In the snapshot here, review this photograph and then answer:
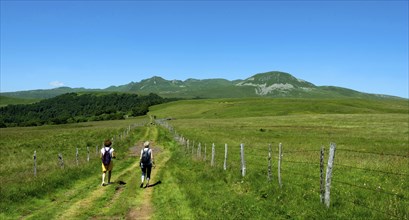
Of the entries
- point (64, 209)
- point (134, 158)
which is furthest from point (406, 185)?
point (134, 158)

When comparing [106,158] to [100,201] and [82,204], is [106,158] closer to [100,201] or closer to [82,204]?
[100,201]

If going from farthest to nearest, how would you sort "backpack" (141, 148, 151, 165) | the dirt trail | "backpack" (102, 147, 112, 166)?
"backpack" (102, 147, 112, 166), "backpack" (141, 148, 151, 165), the dirt trail

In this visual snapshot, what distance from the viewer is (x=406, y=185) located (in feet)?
55.9

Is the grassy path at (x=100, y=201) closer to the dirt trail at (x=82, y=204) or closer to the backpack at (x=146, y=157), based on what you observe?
the dirt trail at (x=82, y=204)

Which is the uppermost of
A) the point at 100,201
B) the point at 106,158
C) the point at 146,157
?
the point at 146,157

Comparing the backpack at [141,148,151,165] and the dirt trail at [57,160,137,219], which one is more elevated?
the backpack at [141,148,151,165]

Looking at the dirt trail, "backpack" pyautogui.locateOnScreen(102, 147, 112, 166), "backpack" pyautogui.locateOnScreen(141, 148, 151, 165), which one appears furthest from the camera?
"backpack" pyautogui.locateOnScreen(102, 147, 112, 166)

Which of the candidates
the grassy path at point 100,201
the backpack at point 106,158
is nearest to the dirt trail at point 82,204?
the grassy path at point 100,201

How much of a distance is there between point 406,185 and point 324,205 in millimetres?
6033

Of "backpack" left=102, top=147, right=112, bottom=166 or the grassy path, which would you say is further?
"backpack" left=102, top=147, right=112, bottom=166

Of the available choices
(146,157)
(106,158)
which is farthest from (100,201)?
(106,158)

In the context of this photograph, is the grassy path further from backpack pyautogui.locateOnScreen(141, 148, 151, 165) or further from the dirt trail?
backpack pyautogui.locateOnScreen(141, 148, 151, 165)

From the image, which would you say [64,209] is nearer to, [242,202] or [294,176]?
[242,202]

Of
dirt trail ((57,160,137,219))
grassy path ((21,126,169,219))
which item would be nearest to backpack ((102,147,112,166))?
grassy path ((21,126,169,219))
